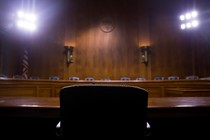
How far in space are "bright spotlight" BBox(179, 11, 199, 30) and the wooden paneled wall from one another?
0.37 meters

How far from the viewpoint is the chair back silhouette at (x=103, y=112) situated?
2.61ft

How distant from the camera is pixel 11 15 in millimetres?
6293

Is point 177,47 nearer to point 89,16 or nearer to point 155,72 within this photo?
point 155,72

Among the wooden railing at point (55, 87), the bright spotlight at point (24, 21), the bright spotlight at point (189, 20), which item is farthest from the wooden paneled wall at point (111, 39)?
the wooden railing at point (55, 87)

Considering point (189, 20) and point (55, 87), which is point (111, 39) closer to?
point (189, 20)

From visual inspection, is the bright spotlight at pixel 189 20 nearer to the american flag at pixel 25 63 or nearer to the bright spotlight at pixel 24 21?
the bright spotlight at pixel 24 21

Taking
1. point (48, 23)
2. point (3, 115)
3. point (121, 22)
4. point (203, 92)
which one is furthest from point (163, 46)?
point (3, 115)

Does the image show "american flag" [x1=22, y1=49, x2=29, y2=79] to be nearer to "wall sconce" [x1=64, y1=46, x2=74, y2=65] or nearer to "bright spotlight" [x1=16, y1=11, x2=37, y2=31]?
"bright spotlight" [x1=16, y1=11, x2=37, y2=31]

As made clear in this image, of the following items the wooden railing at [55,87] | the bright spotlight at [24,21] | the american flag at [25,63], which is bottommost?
the wooden railing at [55,87]

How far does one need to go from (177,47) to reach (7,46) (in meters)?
6.82

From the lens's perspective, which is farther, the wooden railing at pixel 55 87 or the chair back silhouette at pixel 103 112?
the wooden railing at pixel 55 87

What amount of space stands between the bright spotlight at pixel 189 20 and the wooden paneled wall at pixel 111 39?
37 centimetres

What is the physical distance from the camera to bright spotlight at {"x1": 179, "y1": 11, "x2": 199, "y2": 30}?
6480mm

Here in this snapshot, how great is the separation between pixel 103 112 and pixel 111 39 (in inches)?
276
